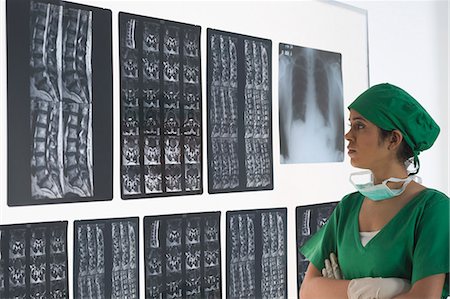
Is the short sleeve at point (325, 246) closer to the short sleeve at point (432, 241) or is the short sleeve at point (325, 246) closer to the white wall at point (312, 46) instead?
the short sleeve at point (432, 241)

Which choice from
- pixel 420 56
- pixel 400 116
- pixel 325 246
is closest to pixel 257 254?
pixel 325 246

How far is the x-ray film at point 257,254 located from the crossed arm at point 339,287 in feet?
1.23

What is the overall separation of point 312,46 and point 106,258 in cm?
114

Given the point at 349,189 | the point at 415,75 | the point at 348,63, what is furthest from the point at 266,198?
the point at 415,75

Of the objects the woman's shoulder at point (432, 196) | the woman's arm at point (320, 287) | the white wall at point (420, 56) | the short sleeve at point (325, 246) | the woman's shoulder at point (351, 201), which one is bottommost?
the woman's arm at point (320, 287)

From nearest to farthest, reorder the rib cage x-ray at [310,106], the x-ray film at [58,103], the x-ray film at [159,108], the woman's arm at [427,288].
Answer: the woman's arm at [427,288] → the x-ray film at [58,103] → the x-ray film at [159,108] → the rib cage x-ray at [310,106]

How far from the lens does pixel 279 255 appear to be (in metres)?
2.25

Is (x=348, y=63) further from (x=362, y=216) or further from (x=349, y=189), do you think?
(x=362, y=216)

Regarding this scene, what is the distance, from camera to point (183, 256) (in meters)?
1.96

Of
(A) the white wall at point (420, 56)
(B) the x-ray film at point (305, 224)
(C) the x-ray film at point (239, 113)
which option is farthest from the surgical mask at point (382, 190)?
(A) the white wall at point (420, 56)

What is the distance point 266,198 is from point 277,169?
11 centimetres

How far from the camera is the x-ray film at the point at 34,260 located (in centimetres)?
160

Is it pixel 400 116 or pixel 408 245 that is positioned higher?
pixel 400 116

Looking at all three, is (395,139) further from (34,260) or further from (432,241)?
(34,260)
